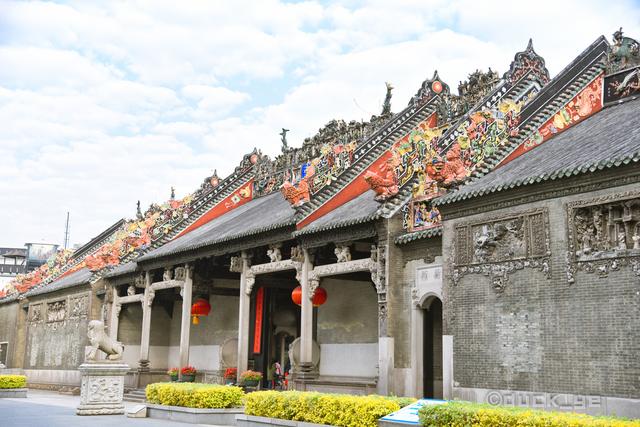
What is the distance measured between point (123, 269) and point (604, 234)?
19.5m

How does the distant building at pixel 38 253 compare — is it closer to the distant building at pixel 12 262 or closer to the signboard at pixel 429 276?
the distant building at pixel 12 262

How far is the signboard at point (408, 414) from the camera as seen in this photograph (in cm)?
1009

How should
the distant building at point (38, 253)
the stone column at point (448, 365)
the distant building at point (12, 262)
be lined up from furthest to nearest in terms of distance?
the distant building at point (38, 253) → the distant building at point (12, 262) → the stone column at point (448, 365)

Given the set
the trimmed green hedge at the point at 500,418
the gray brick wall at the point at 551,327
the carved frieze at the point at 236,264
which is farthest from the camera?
the carved frieze at the point at 236,264

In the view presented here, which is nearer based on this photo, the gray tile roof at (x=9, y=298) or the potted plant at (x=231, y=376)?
the potted plant at (x=231, y=376)

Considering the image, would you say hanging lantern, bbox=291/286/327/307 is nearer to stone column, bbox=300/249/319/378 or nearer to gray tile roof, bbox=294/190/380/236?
stone column, bbox=300/249/319/378

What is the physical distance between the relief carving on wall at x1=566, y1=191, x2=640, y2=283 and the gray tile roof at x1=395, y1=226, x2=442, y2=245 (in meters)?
3.64

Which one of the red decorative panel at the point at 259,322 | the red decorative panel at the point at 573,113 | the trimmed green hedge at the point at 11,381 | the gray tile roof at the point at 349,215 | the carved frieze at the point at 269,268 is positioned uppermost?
the red decorative panel at the point at 573,113

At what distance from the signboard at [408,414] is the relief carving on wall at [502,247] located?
10.2 feet

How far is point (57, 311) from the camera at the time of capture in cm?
3262

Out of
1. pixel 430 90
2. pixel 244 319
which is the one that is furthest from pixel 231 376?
pixel 430 90

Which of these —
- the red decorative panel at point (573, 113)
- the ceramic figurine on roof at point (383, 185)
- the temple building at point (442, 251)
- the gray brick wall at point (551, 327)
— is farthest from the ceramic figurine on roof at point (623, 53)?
the ceramic figurine on roof at point (383, 185)

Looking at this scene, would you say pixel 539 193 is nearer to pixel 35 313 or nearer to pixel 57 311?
pixel 57 311

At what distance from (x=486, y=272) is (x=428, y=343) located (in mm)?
3953
